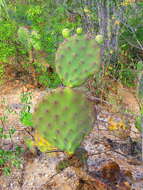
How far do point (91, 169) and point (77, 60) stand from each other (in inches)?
43.8

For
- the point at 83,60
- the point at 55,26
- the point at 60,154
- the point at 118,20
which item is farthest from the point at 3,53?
the point at 83,60

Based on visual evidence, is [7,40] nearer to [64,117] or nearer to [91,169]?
[91,169]

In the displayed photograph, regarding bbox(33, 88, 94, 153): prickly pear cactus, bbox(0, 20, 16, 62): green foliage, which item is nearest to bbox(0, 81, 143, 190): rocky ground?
bbox(33, 88, 94, 153): prickly pear cactus

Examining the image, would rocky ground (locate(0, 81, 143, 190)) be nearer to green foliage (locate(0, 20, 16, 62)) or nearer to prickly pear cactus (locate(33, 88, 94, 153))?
prickly pear cactus (locate(33, 88, 94, 153))

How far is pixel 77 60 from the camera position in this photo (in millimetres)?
2135

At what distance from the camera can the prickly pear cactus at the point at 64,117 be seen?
6.10 feet

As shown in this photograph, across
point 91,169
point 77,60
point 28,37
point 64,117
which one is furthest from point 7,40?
point 64,117

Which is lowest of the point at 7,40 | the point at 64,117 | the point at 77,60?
the point at 64,117

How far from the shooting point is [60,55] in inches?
83.9

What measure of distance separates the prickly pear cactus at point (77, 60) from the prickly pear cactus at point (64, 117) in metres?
0.17

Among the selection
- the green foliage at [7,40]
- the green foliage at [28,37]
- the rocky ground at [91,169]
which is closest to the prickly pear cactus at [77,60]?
the rocky ground at [91,169]

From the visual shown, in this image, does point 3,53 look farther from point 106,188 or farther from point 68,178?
point 106,188

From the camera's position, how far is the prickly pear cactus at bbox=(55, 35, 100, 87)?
2072 mm

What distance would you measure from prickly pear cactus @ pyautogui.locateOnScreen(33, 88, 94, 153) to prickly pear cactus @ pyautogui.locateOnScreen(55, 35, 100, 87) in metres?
0.17
